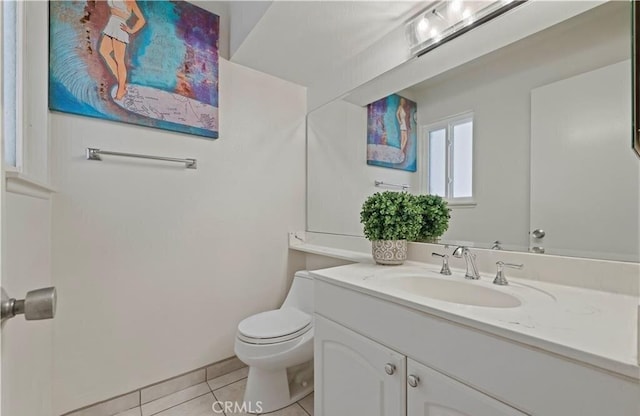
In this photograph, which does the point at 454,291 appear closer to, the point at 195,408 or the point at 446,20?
the point at 446,20

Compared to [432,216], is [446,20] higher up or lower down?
higher up

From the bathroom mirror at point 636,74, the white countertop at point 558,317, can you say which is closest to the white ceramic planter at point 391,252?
the white countertop at point 558,317

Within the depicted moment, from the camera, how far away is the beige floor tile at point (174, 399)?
1.41 m

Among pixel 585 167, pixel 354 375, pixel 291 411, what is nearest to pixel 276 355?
pixel 291 411

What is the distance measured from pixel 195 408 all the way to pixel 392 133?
5.91 ft

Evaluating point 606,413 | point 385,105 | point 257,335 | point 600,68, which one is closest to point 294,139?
point 385,105

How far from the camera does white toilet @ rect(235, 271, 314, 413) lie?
1309mm

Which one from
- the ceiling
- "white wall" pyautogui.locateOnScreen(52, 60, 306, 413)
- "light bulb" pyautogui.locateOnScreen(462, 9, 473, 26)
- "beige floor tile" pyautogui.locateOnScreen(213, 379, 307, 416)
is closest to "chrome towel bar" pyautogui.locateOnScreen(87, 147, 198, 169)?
"white wall" pyautogui.locateOnScreen(52, 60, 306, 413)

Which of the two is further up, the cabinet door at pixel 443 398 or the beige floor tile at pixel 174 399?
the cabinet door at pixel 443 398

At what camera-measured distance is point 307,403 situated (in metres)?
1.46

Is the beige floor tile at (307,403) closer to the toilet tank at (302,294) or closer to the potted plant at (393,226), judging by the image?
the toilet tank at (302,294)

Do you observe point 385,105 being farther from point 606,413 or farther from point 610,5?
point 606,413

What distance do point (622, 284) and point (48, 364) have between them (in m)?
2.12

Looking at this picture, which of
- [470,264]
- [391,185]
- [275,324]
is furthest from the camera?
[391,185]
